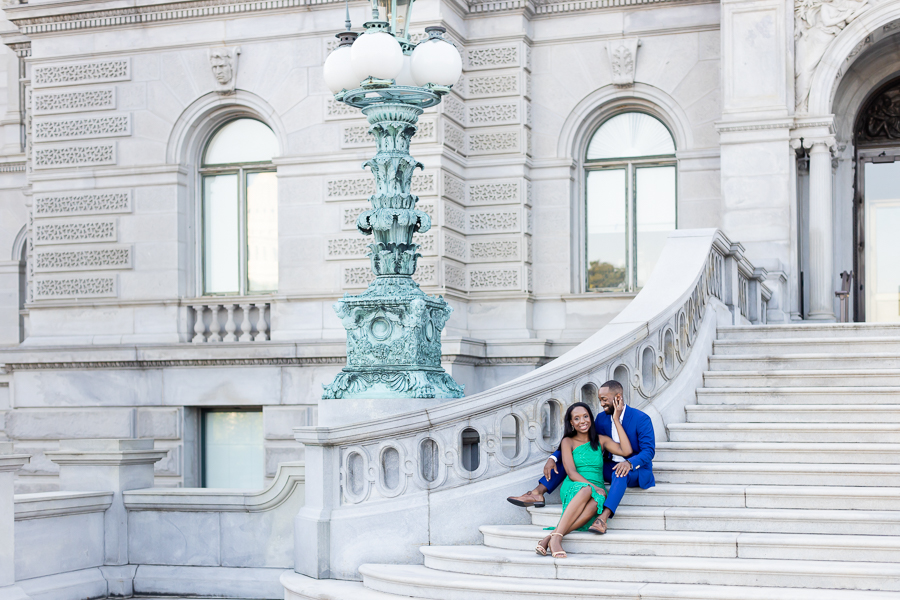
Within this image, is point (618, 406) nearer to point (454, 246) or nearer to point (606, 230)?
point (454, 246)

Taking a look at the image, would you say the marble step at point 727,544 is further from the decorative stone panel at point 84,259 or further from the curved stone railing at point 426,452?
the decorative stone panel at point 84,259

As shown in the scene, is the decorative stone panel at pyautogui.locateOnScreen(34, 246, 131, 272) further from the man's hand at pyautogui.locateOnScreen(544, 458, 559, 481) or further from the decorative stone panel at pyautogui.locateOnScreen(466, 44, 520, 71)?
the man's hand at pyautogui.locateOnScreen(544, 458, 559, 481)

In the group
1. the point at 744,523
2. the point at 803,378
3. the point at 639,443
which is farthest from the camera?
the point at 803,378

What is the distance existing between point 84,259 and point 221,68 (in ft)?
12.6

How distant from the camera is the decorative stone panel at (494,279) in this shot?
61.9ft

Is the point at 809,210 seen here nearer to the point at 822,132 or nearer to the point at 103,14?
the point at 822,132

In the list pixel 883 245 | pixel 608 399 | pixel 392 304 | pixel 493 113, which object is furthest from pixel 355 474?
pixel 883 245

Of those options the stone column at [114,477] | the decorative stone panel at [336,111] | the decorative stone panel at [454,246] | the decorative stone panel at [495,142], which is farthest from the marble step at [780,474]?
the decorative stone panel at [336,111]

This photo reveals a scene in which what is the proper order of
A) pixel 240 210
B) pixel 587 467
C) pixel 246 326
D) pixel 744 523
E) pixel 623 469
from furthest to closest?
pixel 240 210 < pixel 246 326 < pixel 587 467 < pixel 623 469 < pixel 744 523

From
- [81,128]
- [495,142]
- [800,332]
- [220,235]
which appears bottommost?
[800,332]

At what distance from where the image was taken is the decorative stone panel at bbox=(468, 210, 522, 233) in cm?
1902

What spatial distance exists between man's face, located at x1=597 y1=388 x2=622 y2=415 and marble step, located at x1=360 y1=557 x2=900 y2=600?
1455 mm

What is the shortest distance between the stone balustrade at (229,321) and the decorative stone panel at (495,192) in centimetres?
368

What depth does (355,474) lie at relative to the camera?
991 centimetres
